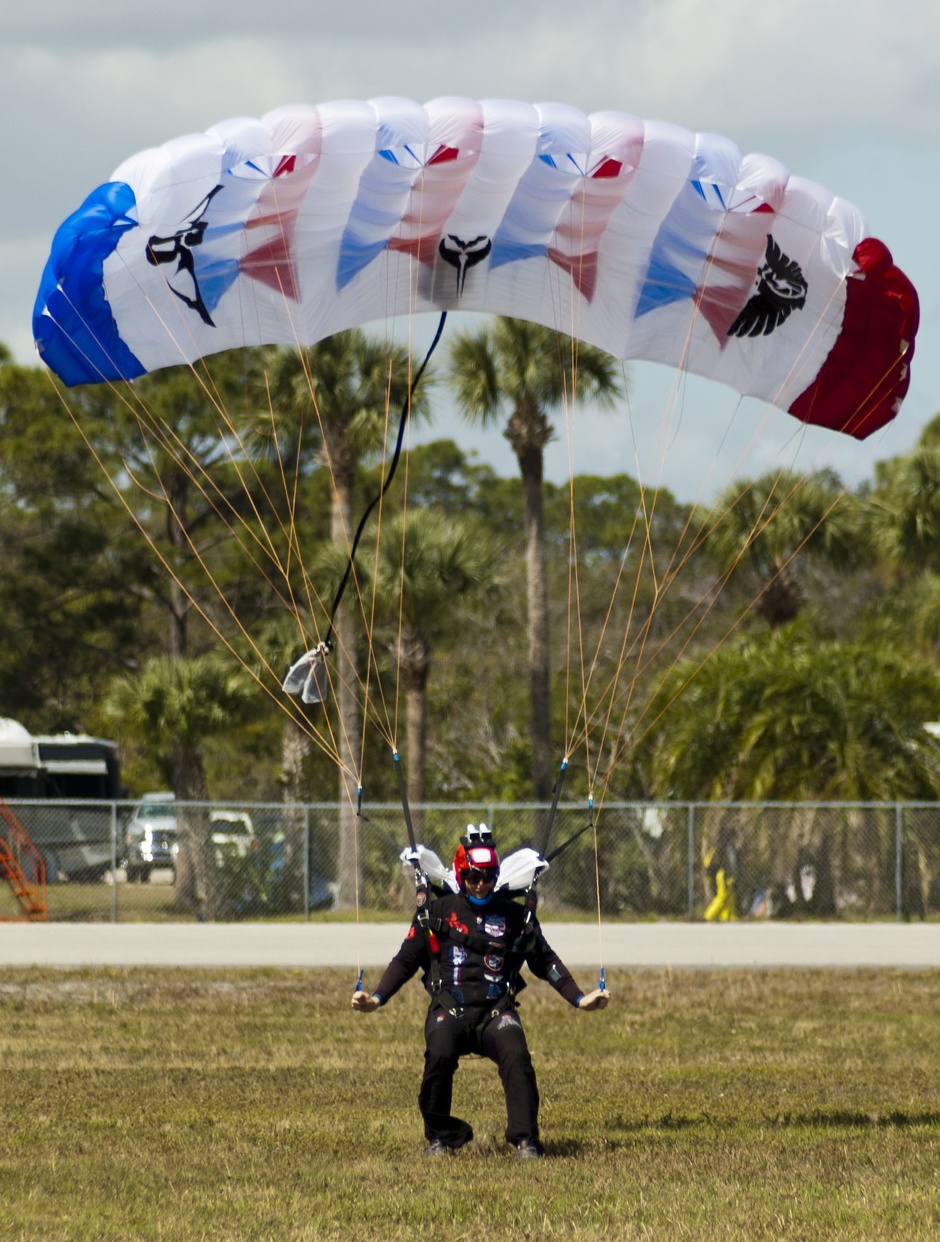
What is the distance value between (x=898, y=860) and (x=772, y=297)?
15.1m

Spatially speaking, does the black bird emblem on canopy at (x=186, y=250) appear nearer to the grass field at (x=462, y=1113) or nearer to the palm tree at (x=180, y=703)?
the grass field at (x=462, y=1113)

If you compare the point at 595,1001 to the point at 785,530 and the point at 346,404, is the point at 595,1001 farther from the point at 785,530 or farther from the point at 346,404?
the point at 785,530

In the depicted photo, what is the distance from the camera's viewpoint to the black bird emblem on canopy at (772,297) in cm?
1116

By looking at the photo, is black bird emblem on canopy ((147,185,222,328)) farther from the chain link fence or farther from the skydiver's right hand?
the chain link fence

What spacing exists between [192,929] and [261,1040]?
398 inches

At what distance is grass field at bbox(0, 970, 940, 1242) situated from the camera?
23.1ft

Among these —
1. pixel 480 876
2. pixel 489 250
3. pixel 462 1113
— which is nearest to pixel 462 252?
pixel 489 250

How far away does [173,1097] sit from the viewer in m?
10.3

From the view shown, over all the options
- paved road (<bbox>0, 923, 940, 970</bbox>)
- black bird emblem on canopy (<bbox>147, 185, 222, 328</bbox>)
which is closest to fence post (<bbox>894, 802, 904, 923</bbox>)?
paved road (<bbox>0, 923, 940, 970</bbox>)

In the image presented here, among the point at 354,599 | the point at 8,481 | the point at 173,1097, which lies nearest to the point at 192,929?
the point at 354,599

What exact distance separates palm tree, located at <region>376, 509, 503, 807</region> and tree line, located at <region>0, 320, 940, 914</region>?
45 millimetres

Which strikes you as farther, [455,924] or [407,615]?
[407,615]

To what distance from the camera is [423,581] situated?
88.2ft

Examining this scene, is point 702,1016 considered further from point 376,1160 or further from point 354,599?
point 354,599
